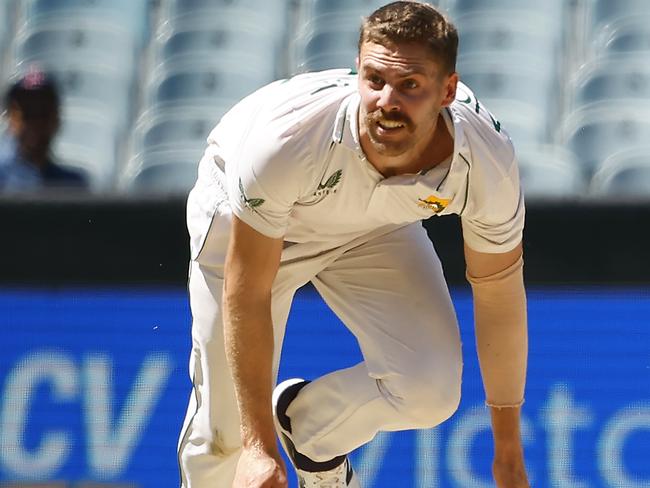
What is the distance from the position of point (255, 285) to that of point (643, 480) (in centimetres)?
178

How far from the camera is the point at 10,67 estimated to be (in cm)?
612

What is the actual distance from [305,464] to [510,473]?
50 cm

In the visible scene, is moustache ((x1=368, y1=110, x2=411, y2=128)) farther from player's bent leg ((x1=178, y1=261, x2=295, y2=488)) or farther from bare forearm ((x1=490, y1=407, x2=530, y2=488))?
bare forearm ((x1=490, y1=407, x2=530, y2=488))

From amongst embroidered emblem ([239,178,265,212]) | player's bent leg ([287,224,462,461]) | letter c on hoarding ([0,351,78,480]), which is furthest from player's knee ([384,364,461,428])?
letter c on hoarding ([0,351,78,480])

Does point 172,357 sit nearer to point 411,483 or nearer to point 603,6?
point 411,483

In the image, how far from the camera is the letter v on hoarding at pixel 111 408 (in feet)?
13.2

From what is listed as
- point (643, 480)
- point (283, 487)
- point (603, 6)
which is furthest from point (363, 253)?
point (603, 6)

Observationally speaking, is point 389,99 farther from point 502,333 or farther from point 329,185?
point 502,333

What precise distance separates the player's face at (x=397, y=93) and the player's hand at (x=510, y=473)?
794 millimetres

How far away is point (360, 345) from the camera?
3119 mm

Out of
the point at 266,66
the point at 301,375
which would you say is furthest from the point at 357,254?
the point at 266,66

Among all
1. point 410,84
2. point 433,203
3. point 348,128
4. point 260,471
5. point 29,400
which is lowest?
point 29,400

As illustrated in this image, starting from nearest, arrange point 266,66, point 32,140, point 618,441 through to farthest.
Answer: point 618,441
point 32,140
point 266,66

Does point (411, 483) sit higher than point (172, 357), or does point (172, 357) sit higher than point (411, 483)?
point (172, 357)
